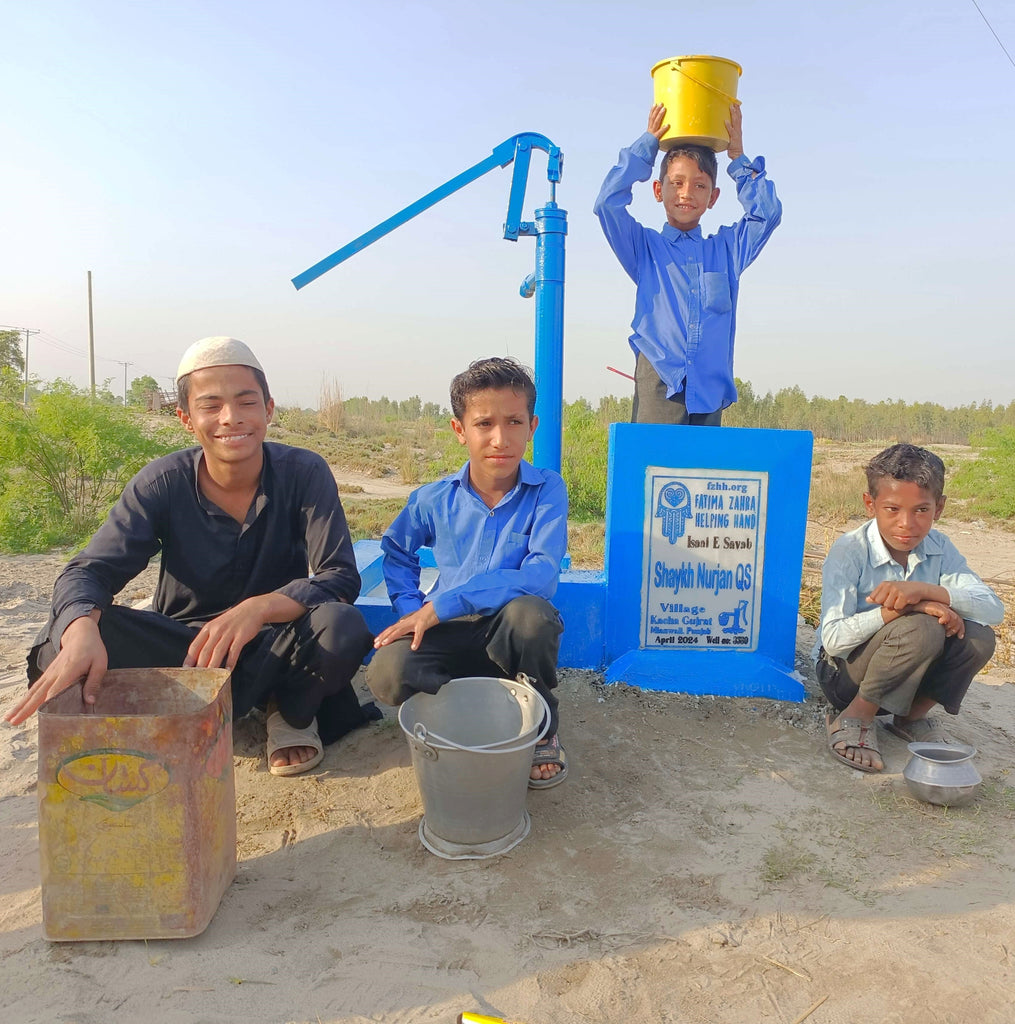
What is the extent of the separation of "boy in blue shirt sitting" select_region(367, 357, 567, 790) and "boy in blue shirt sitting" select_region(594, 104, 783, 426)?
3.47 ft

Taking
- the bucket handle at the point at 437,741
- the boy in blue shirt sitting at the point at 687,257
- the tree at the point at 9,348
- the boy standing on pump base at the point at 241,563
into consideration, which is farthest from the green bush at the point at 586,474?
the tree at the point at 9,348

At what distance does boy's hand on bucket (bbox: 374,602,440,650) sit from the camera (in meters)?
2.26

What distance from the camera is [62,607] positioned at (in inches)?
83.7

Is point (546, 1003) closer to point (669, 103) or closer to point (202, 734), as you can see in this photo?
point (202, 734)

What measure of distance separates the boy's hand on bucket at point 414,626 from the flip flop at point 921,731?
6.11 feet

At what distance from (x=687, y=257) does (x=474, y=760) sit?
2.41m

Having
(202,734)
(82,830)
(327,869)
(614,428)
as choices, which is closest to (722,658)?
(614,428)

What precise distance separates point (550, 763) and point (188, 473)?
5.02ft

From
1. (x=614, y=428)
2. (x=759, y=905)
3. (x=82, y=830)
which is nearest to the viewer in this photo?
(x=82, y=830)

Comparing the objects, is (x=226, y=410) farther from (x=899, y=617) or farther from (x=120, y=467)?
(x=120, y=467)

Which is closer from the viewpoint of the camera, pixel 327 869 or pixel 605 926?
pixel 605 926

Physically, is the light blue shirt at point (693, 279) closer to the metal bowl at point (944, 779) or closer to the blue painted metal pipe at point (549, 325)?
the blue painted metal pipe at point (549, 325)

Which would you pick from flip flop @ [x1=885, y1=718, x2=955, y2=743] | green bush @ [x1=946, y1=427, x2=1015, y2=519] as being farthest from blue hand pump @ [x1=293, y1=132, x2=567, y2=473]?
green bush @ [x1=946, y1=427, x2=1015, y2=519]

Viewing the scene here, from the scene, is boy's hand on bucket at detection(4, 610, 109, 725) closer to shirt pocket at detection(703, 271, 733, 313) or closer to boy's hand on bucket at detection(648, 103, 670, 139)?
shirt pocket at detection(703, 271, 733, 313)
